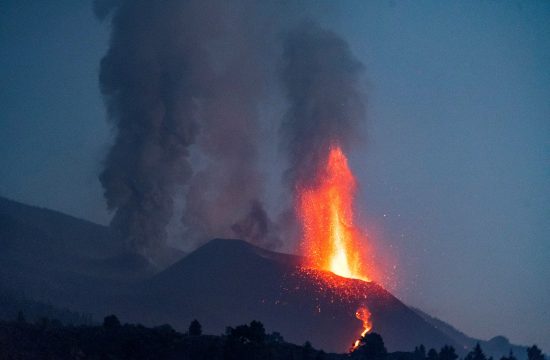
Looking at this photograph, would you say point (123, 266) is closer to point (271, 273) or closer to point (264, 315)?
point (271, 273)

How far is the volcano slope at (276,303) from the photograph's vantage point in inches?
4956

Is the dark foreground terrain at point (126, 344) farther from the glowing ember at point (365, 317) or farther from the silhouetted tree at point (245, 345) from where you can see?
the glowing ember at point (365, 317)

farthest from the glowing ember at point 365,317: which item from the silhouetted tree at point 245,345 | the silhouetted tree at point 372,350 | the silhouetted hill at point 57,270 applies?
the silhouetted tree at point 245,345

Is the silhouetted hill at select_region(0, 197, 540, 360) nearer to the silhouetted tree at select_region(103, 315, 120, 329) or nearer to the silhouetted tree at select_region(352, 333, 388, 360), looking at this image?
the silhouetted tree at select_region(352, 333, 388, 360)

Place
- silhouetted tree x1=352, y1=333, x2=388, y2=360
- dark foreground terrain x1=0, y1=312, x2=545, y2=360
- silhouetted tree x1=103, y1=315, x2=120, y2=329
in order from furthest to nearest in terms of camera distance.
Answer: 1. silhouetted tree x1=352, y1=333, x2=388, y2=360
2. silhouetted tree x1=103, y1=315, x2=120, y2=329
3. dark foreground terrain x1=0, y1=312, x2=545, y2=360

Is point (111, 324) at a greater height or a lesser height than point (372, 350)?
lesser

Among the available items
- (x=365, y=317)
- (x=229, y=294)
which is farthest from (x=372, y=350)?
(x=229, y=294)

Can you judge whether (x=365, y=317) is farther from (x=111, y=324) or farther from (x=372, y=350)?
(x=111, y=324)

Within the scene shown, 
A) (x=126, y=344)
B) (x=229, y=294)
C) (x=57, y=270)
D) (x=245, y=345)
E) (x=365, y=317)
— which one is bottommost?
(x=126, y=344)

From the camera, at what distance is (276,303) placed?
450 feet

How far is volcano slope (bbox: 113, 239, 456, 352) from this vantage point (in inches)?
4956

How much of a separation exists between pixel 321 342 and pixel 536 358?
112ft

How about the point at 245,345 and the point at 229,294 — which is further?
the point at 229,294

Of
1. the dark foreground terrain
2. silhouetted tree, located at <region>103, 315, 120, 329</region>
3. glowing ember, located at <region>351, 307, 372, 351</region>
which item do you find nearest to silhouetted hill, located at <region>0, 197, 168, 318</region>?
glowing ember, located at <region>351, 307, 372, 351</region>
